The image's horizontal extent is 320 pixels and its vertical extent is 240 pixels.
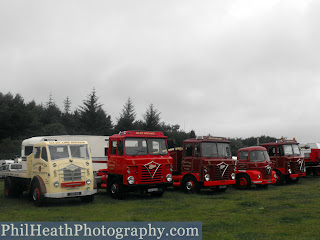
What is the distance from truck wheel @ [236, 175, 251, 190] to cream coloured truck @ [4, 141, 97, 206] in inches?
387

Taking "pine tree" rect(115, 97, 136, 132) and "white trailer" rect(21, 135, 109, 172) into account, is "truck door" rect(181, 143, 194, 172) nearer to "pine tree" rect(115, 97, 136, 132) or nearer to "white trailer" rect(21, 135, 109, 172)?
"white trailer" rect(21, 135, 109, 172)

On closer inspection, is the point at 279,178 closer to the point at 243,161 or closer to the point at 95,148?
the point at 243,161

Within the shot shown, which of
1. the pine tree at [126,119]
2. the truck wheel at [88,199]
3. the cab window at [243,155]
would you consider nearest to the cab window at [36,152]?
the truck wheel at [88,199]

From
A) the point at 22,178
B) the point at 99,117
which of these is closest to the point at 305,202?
the point at 22,178

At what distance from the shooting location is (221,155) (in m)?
18.3

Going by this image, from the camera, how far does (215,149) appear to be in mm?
18188

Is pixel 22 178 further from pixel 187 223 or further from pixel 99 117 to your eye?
pixel 99 117

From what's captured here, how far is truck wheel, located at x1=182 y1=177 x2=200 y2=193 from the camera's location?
58.1 ft

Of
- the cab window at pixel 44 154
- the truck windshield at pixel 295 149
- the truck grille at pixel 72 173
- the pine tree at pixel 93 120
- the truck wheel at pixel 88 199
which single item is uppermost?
the pine tree at pixel 93 120

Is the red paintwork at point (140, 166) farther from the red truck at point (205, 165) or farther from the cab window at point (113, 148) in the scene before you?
the red truck at point (205, 165)

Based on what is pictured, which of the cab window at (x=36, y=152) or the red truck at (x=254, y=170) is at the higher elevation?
the cab window at (x=36, y=152)

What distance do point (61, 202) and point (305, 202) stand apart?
10511mm

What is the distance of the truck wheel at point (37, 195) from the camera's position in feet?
44.7

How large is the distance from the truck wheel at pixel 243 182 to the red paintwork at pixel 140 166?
20.7 feet
